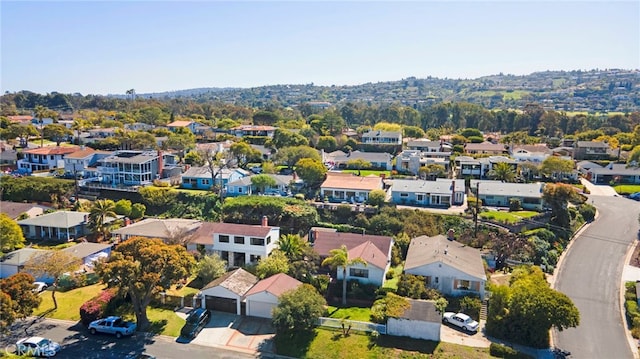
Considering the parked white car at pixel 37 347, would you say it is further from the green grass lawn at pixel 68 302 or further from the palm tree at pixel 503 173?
the palm tree at pixel 503 173

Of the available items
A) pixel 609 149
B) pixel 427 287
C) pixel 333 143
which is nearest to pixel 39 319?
pixel 427 287

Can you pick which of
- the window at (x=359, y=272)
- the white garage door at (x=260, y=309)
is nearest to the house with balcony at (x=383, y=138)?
the window at (x=359, y=272)

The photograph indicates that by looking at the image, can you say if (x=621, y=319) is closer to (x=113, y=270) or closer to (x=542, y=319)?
(x=542, y=319)

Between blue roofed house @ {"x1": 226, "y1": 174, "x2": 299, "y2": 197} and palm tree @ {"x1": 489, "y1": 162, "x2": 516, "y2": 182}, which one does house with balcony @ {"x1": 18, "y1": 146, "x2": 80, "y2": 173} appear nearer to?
blue roofed house @ {"x1": 226, "y1": 174, "x2": 299, "y2": 197}

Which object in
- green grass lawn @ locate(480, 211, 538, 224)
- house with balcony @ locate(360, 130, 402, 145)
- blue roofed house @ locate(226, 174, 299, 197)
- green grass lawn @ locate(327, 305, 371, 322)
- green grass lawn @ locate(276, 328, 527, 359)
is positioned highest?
house with balcony @ locate(360, 130, 402, 145)

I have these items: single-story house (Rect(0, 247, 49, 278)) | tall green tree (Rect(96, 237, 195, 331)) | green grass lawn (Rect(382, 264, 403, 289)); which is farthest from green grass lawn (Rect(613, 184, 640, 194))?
single-story house (Rect(0, 247, 49, 278))
